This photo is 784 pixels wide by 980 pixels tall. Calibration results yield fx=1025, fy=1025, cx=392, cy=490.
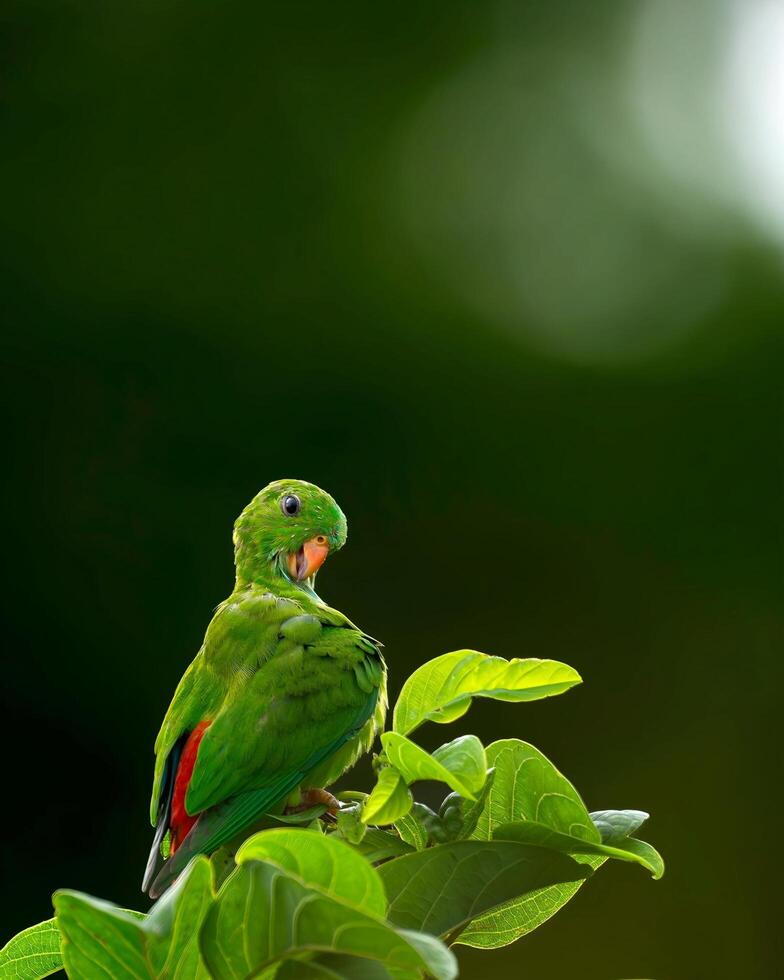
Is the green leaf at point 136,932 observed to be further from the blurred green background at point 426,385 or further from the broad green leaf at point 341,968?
the blurred green background at point 426,385

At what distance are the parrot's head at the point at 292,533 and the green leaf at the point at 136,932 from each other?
0.78 feet

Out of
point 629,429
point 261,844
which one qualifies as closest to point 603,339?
point 629,429

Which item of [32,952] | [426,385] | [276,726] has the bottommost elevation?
[32,952]

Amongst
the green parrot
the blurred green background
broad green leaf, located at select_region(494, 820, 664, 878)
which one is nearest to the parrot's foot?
the green parrot

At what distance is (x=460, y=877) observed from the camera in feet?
1.12

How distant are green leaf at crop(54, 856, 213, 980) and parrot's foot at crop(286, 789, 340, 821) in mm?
139

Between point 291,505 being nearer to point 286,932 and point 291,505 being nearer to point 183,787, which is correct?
point 183,787

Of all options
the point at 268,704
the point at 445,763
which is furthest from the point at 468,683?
the point at 268,704

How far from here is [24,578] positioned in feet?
6.70

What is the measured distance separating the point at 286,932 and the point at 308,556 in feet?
0.87

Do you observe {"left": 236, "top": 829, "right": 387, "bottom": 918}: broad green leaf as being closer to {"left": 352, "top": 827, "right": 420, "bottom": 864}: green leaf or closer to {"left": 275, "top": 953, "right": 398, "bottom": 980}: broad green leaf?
{"left": 275, "top": 953, "right": 398, "bottom": 980}: broad green leaf

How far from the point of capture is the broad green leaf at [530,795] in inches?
14.2

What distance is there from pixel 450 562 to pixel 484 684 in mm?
1822

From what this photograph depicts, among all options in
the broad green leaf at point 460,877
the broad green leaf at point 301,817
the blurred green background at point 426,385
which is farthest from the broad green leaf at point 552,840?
the blurred green background at point 426,385
